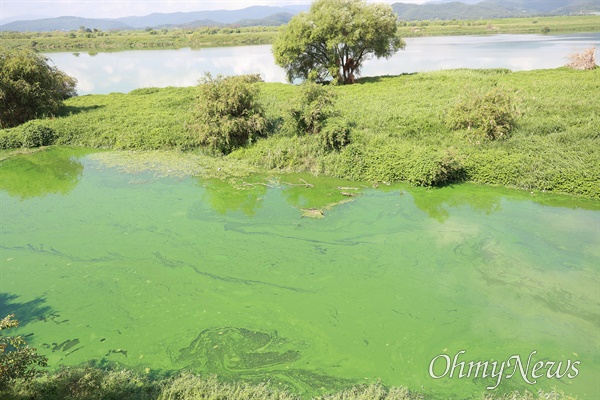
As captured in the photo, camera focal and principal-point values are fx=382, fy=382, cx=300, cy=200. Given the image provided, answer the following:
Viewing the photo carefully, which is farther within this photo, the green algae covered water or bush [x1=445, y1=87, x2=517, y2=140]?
bush [x1=445, y1=87, x2=517, y2=140]

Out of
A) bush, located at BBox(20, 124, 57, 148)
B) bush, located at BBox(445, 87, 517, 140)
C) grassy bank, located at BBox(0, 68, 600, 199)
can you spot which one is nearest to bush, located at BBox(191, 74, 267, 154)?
grassy bank, located at BBox(0, 68, 600, 199)

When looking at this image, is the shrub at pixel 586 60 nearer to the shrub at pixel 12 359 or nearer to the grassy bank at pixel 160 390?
the grassy bank at pixel 160 390

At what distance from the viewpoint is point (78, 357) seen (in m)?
→ 6.55

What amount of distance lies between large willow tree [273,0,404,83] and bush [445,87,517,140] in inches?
534

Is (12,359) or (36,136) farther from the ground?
(36,136)

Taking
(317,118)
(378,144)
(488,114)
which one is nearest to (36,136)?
(317,118)

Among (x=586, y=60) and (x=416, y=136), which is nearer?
(x=416, y=136)

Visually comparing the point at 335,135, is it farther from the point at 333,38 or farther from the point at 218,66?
the point at 218,66

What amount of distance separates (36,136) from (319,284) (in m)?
17.0

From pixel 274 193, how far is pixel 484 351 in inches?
311

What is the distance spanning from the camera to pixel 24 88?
19.3m

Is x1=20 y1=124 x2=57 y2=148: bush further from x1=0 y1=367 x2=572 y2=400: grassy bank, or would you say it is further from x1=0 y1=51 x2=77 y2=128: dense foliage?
x1=0 y1=367 x2=572 y2=400: grassy bank

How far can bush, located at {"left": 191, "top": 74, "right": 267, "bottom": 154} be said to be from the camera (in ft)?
50.1

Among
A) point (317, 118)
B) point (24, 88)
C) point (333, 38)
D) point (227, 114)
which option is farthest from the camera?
point (333, 38)
